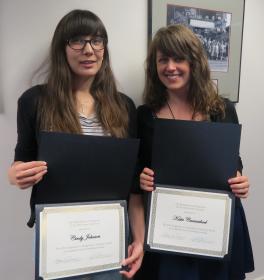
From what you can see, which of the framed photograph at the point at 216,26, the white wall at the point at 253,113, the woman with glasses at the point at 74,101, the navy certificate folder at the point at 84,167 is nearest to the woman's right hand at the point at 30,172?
the navy certificate folder at the point at 84,167

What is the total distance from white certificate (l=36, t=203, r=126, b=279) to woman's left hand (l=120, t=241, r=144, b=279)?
0.18 feet

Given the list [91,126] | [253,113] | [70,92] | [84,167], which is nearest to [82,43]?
[70,92]

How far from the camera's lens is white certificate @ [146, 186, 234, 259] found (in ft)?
3.40

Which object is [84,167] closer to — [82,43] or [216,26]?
[82,43]

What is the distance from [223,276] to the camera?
46.3 inches

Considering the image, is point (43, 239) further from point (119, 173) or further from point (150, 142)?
point (150, 142)

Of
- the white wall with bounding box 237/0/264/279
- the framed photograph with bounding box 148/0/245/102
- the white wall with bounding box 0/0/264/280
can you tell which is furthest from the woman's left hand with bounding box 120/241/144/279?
the white wall with bounding box 237/0/264/279

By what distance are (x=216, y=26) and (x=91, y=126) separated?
871 millimetres

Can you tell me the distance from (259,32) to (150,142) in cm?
100

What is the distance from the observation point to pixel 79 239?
94 cm

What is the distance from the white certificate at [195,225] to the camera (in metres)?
1.04

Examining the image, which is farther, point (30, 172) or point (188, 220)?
point (188, 220)

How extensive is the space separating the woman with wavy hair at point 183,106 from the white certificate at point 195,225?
0.13 metres

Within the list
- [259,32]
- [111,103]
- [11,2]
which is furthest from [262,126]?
[11,2]
